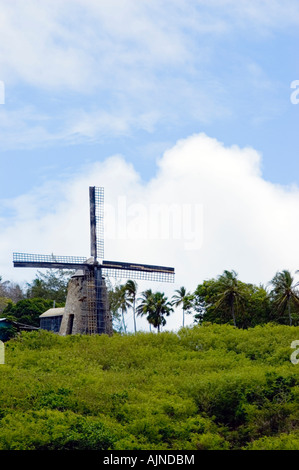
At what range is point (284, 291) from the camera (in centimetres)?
6600

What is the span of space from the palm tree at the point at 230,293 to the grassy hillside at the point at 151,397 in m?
20.6

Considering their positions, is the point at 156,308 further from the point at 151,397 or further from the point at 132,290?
the point at 151,397

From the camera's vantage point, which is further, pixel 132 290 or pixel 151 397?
pixel 132 290

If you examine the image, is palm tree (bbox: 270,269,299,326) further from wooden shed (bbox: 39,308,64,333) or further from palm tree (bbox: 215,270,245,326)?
wooden shed (bbox: 39,308,64,333)

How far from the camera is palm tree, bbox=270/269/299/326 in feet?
215

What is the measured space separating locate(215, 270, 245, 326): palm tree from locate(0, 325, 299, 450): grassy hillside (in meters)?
20.6

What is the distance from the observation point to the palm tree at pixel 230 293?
64.7 meters

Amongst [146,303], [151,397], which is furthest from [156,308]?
[151,397]

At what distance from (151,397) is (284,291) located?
36.3m

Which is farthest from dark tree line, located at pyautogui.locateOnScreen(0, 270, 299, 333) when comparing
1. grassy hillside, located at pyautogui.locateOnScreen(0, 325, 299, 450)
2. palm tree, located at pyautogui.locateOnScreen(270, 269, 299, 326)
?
grassy hillside, located at pyautogui.locateOnScreen(0, 325, 299, 450)

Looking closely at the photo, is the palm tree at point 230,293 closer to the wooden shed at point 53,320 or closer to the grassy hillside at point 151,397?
the wooden shed at point 53,320

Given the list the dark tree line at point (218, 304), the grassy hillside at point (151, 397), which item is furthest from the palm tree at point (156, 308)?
the grassy hillside at point (151, 397)

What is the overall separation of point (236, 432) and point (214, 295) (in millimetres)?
39465
